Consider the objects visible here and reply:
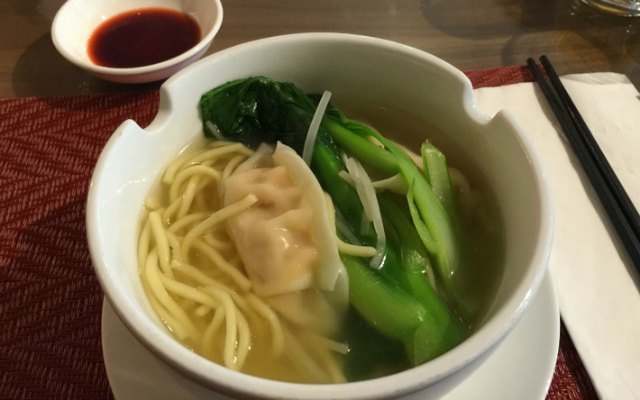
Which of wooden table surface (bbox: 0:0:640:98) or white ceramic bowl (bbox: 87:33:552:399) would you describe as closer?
white ceramic bowl (bbox: 87:33:552:399)

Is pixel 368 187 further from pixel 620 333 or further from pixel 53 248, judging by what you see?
pixel 53 248

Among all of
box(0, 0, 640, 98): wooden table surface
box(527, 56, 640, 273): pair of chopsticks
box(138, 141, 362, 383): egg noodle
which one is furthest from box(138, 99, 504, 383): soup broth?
box(0, 0, 640, 98): wooden table surface

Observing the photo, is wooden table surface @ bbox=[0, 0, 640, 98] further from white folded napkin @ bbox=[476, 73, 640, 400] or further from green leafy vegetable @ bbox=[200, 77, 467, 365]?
green leafy vegetable @ bbox=[200, 77, 467, 365]

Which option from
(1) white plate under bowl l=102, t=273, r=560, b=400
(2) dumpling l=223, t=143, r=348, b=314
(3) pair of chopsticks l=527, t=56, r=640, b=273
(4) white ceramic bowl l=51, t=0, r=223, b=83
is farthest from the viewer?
(4) white ceramic bowl l=51, t=0, r=223, b=83

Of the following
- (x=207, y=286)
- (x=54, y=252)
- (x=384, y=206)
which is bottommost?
(x=54, y=252)

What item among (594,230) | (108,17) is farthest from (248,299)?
(108,17)

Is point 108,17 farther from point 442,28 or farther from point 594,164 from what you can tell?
point 594,164

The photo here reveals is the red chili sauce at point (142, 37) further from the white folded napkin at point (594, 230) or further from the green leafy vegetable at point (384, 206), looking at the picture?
the white folded napkin at point (594, 230)
